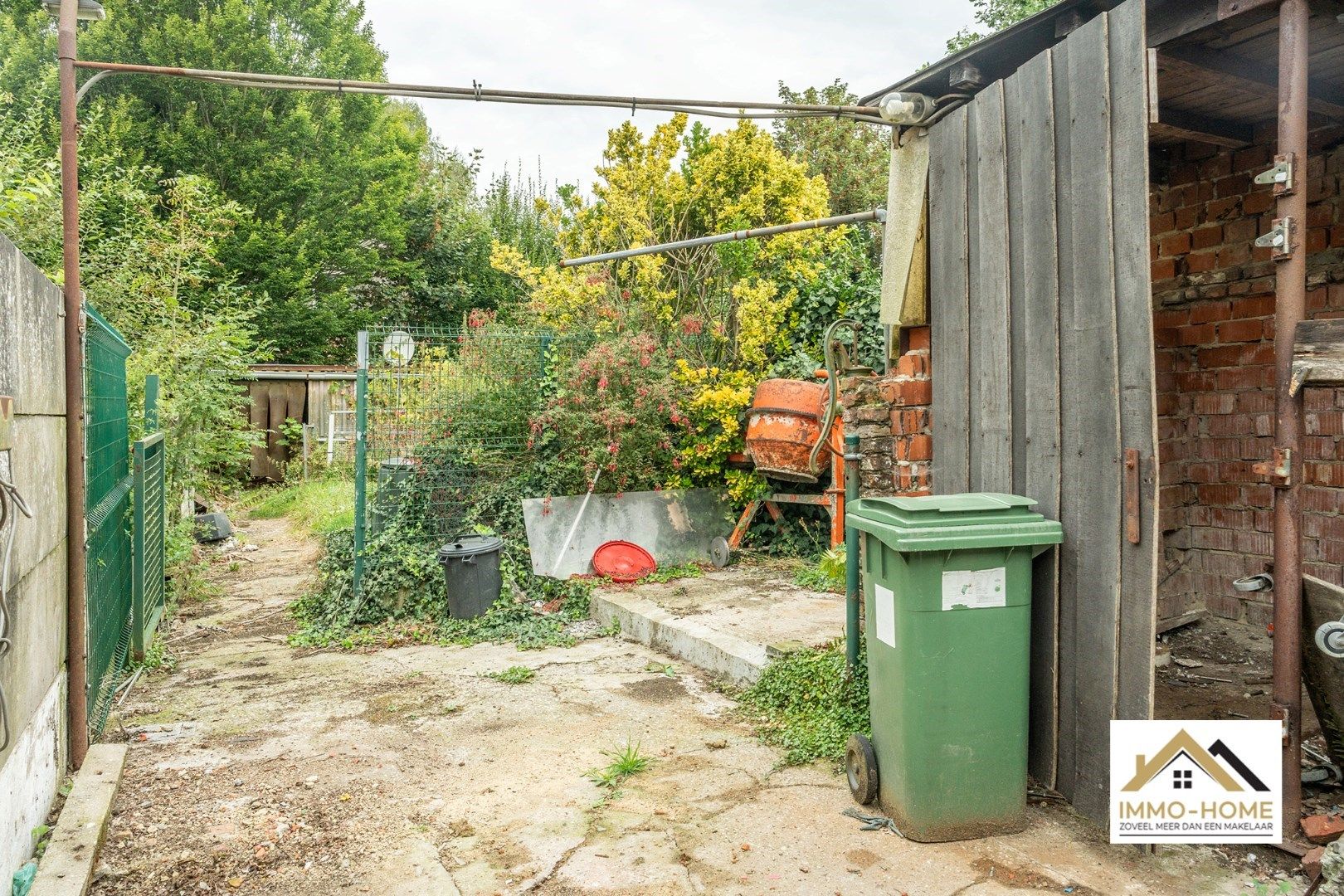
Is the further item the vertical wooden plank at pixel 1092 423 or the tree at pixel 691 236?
the tree at pixel 691 236

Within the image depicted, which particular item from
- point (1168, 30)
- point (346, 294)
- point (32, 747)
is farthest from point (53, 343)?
point (346, 294)

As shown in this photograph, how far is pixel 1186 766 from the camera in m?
2.90

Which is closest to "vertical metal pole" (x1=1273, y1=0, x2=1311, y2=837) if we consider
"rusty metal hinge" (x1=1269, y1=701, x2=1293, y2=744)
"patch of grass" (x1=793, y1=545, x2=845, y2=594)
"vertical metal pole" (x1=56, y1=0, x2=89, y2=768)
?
"rusty metal hinge" (x1=1269, y1=701, x2=1293, y2=744)

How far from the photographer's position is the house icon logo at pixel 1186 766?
2.86 metres

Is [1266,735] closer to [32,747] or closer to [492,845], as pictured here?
[492,845]

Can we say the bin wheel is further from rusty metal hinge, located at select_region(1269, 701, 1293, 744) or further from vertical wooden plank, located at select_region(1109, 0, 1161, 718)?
rusty metal hinge, located at select_region(1269, 701, 1293, 744)

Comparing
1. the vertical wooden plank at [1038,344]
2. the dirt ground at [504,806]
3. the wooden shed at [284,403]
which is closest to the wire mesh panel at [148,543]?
the dirt ground at [504,806]

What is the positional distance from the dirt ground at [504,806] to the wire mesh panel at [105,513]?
1.11ft

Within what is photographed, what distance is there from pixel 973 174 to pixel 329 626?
5529 mm

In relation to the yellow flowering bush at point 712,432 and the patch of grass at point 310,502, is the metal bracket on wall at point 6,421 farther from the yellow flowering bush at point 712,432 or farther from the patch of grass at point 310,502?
the patch of grass at point 310,502

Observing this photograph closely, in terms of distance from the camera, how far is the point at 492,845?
10.4 ft

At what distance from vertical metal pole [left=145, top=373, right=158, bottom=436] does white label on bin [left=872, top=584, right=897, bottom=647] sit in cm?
611

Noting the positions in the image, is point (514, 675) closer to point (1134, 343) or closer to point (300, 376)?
point (1134, 343)

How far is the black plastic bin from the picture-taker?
6.64m
